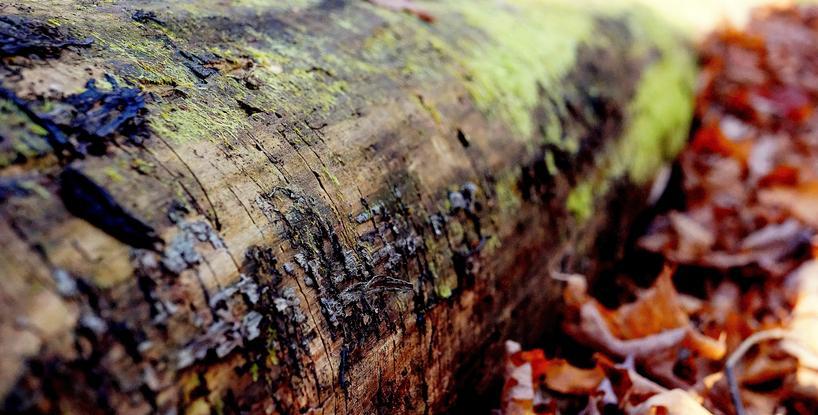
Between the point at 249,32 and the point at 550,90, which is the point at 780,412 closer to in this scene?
the point at 550,90

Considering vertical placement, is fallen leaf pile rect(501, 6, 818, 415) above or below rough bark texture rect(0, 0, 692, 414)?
below

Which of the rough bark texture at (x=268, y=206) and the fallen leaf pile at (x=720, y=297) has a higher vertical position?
the rough bark texture at (x=268, y=206)

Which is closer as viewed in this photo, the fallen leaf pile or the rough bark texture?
the rough bark texture

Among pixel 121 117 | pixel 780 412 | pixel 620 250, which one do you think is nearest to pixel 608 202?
pixel 620 250

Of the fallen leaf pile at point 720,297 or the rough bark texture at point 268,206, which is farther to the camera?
the fallen leaf pile at point 720,297
